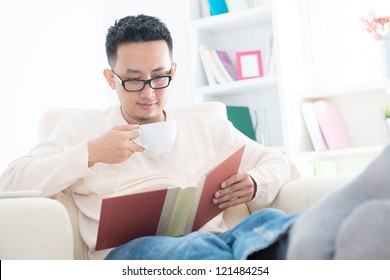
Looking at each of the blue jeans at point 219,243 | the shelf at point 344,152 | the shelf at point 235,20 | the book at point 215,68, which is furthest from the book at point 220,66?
the blue jeans at point 219,243

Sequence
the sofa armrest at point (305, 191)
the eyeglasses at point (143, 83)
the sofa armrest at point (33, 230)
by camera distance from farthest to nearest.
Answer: the eyeglasses at point (143, 83) < the sofa armrest at point (305, 191) < the sofa armrest at point (33, 230)

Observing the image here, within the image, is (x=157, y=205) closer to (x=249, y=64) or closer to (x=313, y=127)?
(x=313, y=127)

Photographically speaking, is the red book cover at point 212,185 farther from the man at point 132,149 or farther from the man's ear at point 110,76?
the man's ear at point 110,76

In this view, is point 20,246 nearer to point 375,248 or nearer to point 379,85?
point 375,248

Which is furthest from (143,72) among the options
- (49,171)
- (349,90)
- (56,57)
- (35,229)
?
(56,57)

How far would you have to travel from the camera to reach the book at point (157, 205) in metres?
1.19

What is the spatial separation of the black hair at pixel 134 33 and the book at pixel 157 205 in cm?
53

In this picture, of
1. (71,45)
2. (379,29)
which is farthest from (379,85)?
(71,45)

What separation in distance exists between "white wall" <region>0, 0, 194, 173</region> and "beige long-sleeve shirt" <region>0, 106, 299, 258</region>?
1227 mm

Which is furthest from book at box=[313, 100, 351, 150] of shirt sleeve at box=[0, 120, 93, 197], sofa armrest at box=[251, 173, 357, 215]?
shirt sleeve at box=[0, 120, 93, 197]

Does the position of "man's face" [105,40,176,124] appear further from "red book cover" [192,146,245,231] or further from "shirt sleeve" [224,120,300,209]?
"red book cover" [192,146,245,231]

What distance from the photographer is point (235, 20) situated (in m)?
3.25

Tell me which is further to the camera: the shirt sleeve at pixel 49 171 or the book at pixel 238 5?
the book at pixel 238 5

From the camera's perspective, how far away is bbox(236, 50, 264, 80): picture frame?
324 centimetres
